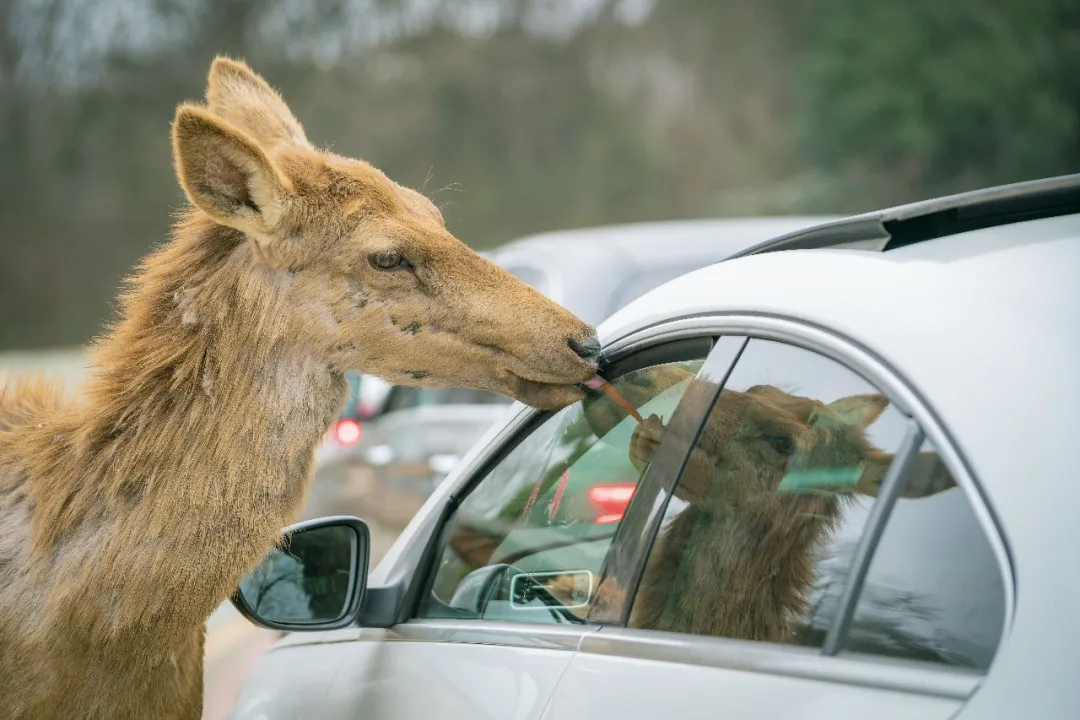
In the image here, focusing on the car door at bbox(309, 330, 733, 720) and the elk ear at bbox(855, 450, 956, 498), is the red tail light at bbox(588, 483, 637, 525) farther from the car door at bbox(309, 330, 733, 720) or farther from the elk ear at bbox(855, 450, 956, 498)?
the elk ear at bbox(855, 450, 956, 498)

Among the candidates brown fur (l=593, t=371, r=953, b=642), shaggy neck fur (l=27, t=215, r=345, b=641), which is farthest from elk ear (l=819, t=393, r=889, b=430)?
shaggy neck fur (l=27, t=215, r=345, b=641)

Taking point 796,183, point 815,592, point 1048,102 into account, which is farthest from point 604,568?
point 796,183

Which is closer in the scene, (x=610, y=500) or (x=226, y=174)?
(x=610, y=500)

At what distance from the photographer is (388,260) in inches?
121

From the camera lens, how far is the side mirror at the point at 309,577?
2.91m

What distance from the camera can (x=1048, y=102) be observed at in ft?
61.0

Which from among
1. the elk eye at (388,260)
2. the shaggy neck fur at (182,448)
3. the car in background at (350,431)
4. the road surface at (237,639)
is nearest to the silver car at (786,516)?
the shaggy neck fur at (182,448)

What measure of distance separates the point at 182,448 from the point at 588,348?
1070 millimetres

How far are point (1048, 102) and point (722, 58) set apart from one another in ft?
43.8

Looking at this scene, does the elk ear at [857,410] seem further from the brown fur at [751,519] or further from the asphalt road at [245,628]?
the asphalt road at [245,628]

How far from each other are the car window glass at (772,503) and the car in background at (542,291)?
2671 mm

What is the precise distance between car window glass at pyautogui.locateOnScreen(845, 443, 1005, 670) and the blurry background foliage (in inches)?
713

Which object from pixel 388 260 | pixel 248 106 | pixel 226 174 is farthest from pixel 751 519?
pixel 248 106

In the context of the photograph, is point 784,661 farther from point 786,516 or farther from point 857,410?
point 857,410
